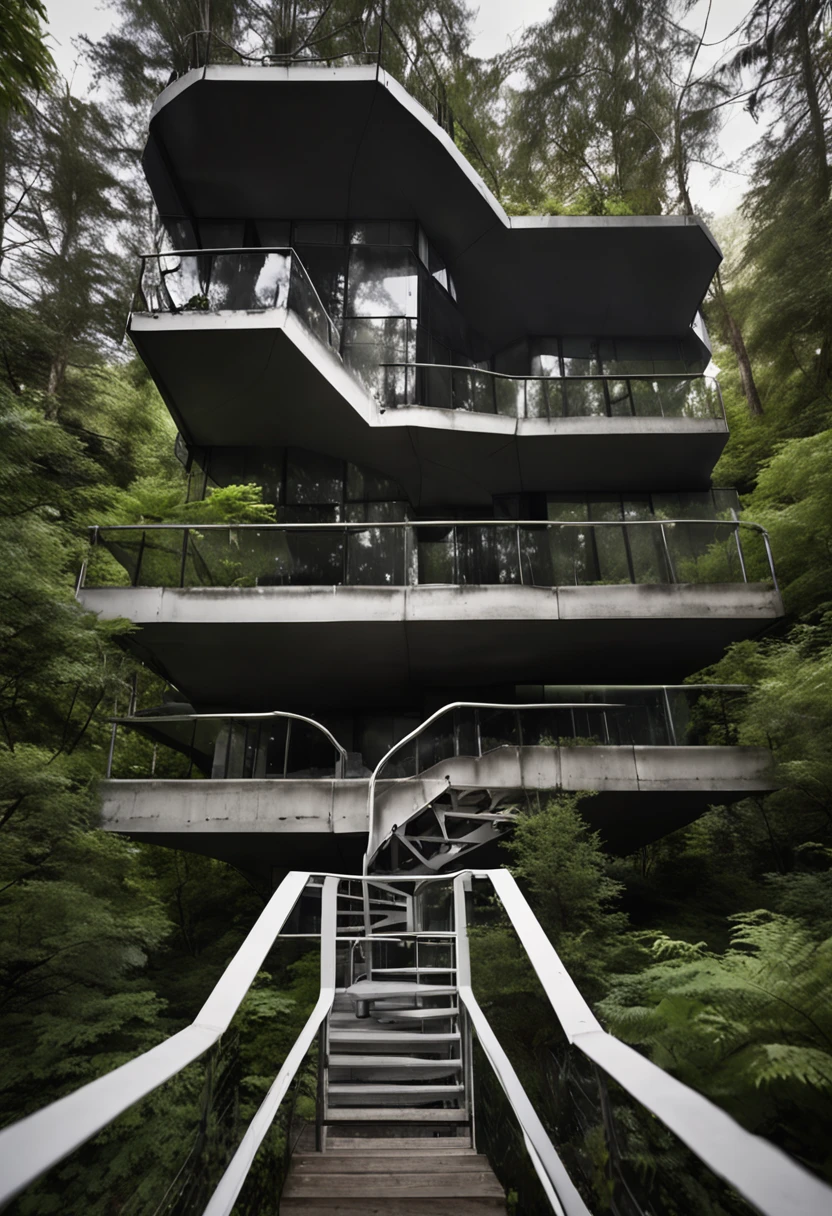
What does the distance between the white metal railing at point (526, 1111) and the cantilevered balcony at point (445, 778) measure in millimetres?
6015

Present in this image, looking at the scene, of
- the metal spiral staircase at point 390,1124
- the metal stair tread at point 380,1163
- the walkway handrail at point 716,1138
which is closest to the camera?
the walkway handrail at point 716,1138

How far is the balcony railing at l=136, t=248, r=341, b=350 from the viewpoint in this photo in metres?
11.9

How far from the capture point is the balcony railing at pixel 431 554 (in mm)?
12047

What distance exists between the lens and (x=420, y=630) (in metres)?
12.1

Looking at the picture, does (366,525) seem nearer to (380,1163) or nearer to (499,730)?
(499,730)

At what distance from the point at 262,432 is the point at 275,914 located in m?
12.6

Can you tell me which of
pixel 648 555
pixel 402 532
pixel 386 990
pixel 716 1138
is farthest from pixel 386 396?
pixel 716 1138

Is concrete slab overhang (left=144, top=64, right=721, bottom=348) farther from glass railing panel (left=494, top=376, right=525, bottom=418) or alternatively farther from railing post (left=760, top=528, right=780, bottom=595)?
railing post (left=760, top=528, right=780, bottom=595)

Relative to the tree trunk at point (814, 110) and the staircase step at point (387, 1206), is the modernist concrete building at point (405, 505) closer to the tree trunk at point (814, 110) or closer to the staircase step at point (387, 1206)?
the tree trunk at point (814, 110)

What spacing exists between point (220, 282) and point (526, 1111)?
12970mm

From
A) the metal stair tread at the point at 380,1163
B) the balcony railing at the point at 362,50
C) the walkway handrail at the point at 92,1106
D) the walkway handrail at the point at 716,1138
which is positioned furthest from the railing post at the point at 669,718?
the balcony railing at the point at 362,50

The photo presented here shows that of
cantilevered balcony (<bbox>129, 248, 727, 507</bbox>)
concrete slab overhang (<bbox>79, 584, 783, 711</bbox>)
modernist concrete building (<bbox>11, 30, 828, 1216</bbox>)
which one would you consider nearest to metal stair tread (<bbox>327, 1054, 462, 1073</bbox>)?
modernist concrete building (<bbox>11, 30, 828, 1216</bbox>)

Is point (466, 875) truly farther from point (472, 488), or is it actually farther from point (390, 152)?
point (390, 152)

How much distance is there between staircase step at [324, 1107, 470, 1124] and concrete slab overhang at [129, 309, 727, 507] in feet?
36.9
